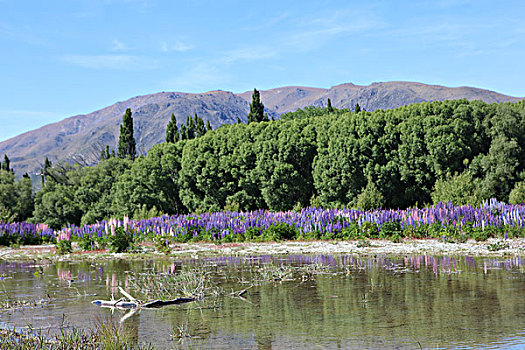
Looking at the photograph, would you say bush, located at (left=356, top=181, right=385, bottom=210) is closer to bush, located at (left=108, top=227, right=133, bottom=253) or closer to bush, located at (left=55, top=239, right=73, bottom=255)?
bush, located at (left=108, top=227, right=133, bottom=253)

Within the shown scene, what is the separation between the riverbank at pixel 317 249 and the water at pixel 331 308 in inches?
66.2

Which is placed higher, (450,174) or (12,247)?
(450,174)

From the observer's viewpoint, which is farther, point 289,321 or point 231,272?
point 231,272

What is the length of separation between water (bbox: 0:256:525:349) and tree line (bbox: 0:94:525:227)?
1775 cm

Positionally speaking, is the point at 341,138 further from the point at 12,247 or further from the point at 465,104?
the point at 12,247

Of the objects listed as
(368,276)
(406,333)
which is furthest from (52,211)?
(406,333)

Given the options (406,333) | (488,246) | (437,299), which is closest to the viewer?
(406,333)

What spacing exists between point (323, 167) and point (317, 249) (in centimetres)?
2228

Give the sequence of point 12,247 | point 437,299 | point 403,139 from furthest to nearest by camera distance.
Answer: point 403,139, point 12,247, point 437,299

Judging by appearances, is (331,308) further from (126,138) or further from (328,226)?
(126,138)

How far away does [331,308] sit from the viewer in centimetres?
912

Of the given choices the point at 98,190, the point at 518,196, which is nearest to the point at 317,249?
the point at 518,196

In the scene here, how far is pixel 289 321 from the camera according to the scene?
8.30 meters

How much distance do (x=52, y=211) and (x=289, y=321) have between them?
44.7m
